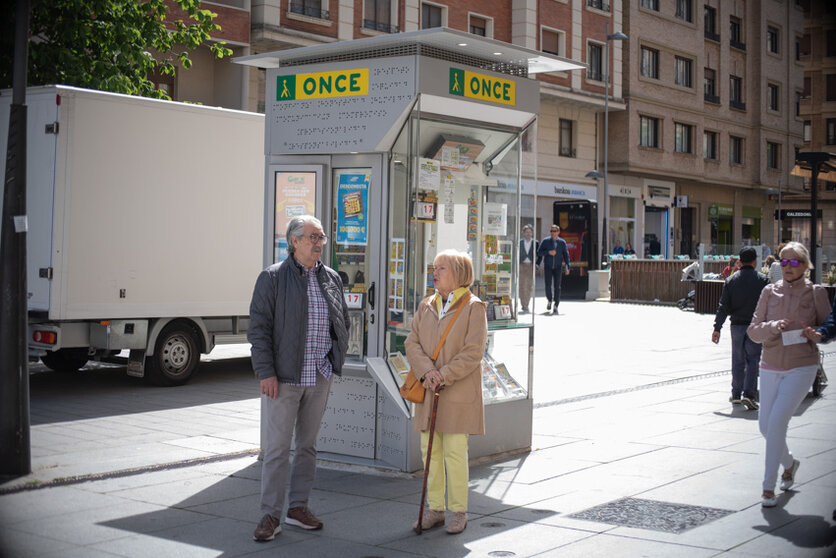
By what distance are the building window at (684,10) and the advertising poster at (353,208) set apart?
41.2m

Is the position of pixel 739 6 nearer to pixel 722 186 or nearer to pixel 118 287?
pixel 722 186

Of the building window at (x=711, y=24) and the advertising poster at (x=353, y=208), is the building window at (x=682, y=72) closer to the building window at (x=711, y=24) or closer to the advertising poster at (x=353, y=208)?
the building window at (x=711, y=24)

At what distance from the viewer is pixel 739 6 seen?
49031mm

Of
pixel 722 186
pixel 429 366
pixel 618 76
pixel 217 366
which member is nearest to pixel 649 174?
pixel 618 76

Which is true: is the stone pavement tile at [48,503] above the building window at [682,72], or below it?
below

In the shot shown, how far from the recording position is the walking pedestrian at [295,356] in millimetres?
5547

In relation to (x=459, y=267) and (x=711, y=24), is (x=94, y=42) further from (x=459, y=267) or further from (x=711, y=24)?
(x=711, y=24)

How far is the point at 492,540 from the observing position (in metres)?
5.53

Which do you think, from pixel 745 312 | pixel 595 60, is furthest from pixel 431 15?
pixel 745 312

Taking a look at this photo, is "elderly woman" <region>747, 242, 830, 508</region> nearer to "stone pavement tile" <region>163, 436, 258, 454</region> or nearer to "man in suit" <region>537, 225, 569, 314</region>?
"stone pavement tile" <region>163, 436, 258, 454</region>

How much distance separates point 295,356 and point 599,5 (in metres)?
39.0

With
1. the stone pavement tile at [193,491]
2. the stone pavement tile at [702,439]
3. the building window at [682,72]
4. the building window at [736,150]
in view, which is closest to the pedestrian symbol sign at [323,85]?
the stone pavement tile at [193,491]

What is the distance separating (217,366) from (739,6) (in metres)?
42.5

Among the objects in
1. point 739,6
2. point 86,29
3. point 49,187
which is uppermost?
point 739,6
